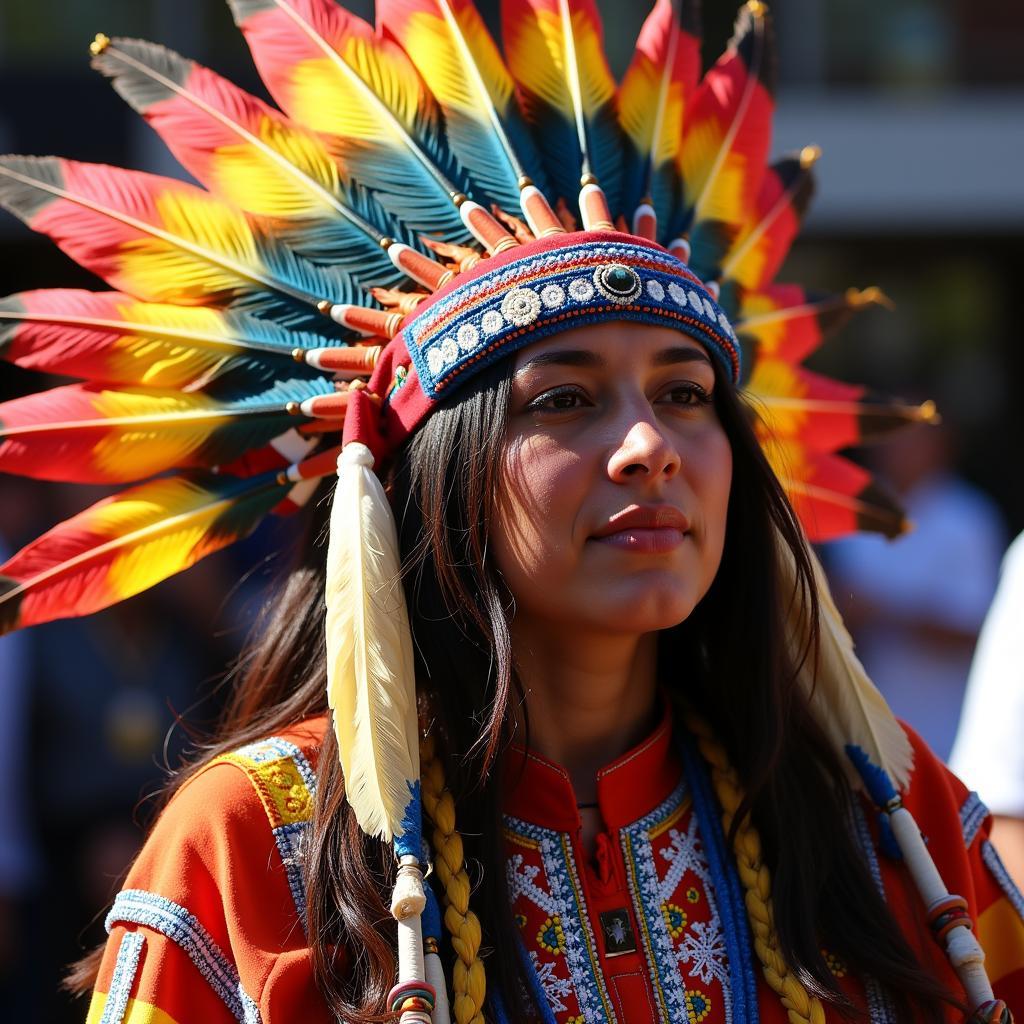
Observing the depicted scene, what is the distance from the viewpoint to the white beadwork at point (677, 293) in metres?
2.31

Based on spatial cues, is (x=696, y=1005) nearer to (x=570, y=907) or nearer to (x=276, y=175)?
(x=570, y=907)

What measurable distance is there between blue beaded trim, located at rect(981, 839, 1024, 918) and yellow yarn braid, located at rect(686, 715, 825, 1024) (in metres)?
0.38

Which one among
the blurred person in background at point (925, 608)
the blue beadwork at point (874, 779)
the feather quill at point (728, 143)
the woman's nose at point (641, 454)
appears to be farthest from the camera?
the blurred person in background at point (925, 608)

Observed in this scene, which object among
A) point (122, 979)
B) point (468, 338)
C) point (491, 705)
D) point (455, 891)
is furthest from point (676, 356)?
point (122, 979)

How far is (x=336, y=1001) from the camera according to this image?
6.68 feet

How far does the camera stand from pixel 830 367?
33.0 ft

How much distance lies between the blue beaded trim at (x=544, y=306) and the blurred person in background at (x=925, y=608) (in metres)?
3.02

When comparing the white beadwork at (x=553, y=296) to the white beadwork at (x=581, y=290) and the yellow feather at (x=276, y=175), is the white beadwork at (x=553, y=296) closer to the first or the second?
the white beadwork at (x=581, y=290)

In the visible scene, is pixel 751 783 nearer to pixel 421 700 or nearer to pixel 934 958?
pixel 934 958

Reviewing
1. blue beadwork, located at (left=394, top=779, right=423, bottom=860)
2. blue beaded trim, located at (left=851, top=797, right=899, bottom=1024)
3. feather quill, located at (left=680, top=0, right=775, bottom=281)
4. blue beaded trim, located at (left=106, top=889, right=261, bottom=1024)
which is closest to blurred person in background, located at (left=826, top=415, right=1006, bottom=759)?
feather quill, located at (left=680, top=0, right=775, bottom=281)

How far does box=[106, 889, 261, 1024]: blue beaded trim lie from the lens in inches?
81.2

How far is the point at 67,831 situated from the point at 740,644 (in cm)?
292

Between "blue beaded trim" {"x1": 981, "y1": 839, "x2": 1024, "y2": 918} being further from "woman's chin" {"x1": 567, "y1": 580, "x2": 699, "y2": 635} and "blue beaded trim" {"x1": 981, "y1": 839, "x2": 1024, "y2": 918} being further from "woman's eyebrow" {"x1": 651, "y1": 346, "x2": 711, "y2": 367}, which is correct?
"woman's eyebrow" {"x1": 651, "y1": 346, "x2": 711, "y2": 367}

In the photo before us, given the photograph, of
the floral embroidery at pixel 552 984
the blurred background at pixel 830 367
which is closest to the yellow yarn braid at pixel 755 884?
the floral embroidery at pixel 552 984
